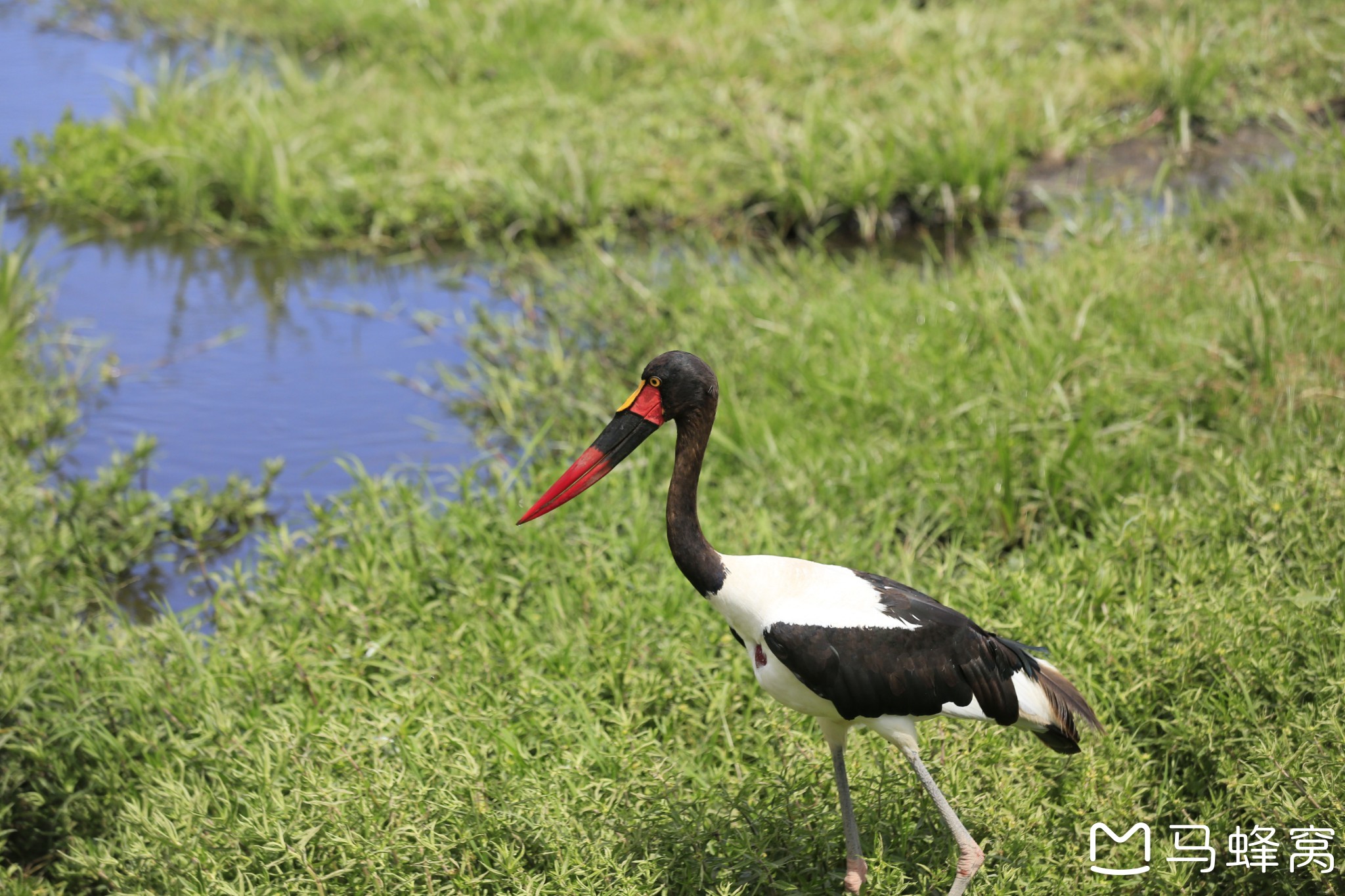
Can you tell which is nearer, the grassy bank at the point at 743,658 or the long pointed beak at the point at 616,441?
the long pointed beak at the point at 616,441

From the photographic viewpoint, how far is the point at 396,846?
2.81 metres

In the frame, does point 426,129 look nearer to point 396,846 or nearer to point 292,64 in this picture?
point 292,64

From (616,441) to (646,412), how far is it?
0.31 feet

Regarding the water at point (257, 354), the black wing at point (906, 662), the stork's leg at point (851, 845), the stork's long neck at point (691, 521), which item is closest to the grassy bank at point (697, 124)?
the water at point (257, 354)

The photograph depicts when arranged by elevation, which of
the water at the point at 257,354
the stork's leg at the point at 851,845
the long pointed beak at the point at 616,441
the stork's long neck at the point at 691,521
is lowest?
the stork's leg at the point at 851,845

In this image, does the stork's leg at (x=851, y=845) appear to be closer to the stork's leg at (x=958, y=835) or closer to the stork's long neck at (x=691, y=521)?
the stork's leg at (x=958, y=835)

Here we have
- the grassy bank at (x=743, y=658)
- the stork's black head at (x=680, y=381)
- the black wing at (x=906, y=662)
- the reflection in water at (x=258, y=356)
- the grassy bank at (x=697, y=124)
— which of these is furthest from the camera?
the grassy bank at (x=697, y=124)

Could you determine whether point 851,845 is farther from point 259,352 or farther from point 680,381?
point 259,352

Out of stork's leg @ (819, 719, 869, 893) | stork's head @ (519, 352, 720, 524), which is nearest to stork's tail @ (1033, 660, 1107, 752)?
stork's leg @ (819, 719, 869, 893)

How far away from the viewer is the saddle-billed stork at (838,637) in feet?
8.73

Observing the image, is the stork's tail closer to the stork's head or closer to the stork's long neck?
the stork's long neck

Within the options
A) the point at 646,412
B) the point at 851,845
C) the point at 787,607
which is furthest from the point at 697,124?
the point at 851,845

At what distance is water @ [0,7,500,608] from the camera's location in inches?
209

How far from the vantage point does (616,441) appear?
9.25 feet
